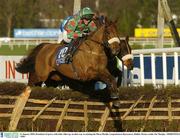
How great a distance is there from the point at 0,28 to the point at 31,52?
184 feet

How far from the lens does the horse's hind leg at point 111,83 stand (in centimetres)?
772

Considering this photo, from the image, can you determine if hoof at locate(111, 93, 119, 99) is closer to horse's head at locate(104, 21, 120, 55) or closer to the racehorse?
→ the racehorse

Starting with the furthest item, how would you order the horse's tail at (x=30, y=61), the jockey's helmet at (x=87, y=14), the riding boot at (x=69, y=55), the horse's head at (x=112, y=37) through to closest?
1. the horse's tail at (x=30, y=61)
2. the jockey's helmet at (x=87, y=14)
3. the riding boot at (x=69, y=55)
4. the horse's head at (x=112, y=37)

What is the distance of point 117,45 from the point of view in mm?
8750

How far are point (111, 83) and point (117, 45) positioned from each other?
0.59 metres

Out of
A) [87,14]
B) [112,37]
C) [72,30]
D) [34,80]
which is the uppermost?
[87,14]

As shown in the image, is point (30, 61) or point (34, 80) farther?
point (30, 61)

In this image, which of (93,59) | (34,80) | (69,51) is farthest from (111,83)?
(34,80)

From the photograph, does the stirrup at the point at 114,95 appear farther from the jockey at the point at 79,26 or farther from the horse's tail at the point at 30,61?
the horse's tail at the point at 30,61

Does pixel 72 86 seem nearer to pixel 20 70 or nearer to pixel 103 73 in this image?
pixel 103 73

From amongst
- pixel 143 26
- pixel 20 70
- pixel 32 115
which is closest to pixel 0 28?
pixel 143 26

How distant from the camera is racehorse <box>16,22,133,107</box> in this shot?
29.0ft

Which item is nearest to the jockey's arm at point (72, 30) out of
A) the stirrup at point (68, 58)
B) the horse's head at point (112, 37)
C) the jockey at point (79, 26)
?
the jockey at point (79, 26)

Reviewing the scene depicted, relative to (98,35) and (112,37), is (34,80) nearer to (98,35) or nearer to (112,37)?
(98,35)
